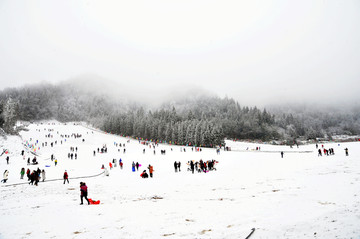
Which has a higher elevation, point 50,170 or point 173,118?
point 173,118

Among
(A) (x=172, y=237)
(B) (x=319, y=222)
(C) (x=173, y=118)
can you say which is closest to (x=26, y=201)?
(A) (x=172, y=237)

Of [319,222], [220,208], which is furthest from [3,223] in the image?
[319,222]

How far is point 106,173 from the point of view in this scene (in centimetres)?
2450

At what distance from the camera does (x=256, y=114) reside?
15512cm

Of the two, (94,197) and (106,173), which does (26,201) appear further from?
(106,173)

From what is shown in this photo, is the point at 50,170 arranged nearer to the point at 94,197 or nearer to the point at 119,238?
the point at 94,197

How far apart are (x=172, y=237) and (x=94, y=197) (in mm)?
10206

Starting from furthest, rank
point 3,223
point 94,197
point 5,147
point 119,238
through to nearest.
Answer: point 5,147, point 94,197, point 3,223, point 119,238

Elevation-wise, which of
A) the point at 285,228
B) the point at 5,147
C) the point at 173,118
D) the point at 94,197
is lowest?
the point at 94,197

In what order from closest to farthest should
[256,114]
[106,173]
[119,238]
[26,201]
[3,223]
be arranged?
[119,238]
[3,223]
[26,201]
[106,173]
[256,114]

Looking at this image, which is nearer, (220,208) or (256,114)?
(220,208)

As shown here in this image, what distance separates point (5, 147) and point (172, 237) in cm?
4268

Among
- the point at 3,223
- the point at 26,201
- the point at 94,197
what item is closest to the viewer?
the point at 3,223

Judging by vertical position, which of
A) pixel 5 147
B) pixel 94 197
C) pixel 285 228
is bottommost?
pixel 94 197
